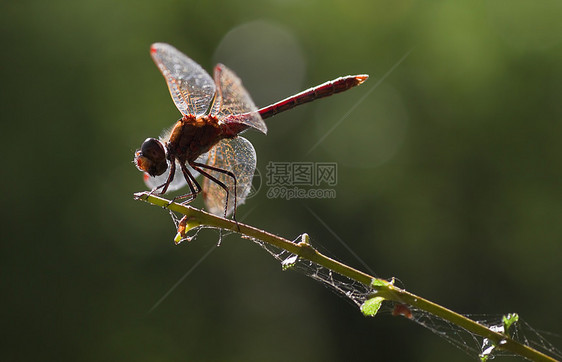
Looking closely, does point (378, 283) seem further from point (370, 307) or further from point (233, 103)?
point (233, 103)

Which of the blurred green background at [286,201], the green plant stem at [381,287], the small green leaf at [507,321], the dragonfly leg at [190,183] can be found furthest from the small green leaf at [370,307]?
the blurred green background at [286,201]

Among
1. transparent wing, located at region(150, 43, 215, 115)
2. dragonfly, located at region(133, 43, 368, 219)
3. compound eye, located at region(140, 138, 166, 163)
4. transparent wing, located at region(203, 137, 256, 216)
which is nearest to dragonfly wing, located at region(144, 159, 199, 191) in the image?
dragonfly, located at region(133, 43, 368, 219)

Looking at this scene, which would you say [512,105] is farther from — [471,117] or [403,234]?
[403,234]

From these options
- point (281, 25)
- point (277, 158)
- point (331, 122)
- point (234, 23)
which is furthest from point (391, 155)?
point (234, 23)

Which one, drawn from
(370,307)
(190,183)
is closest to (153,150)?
(190,183)

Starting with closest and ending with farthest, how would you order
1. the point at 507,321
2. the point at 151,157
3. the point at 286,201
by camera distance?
Answer: the point at 507,321
the point at 151,157
the point at 286,201

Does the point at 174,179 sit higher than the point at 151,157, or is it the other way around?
the point at 151,157

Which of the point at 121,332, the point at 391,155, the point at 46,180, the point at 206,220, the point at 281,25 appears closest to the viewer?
the point at 206,220

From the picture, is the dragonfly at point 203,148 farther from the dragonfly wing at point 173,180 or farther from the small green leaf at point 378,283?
the small green leaf at point 378,283
